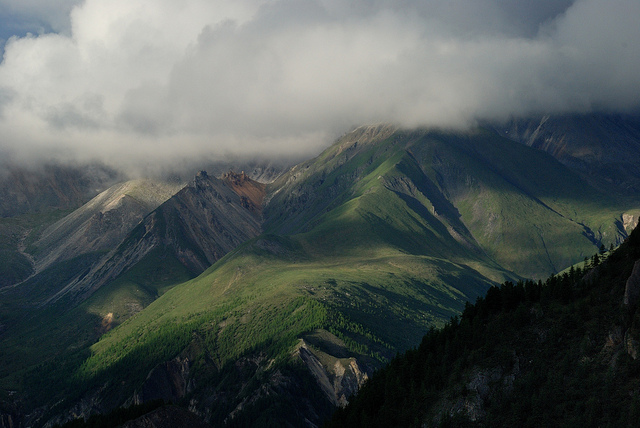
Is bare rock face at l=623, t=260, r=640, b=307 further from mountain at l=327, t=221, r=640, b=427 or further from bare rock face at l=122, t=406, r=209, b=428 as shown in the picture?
bare rock face at l=122, t=406, r=209, b=428

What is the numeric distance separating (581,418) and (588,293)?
28.0 meters

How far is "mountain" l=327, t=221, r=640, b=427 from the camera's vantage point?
9256 centimetres

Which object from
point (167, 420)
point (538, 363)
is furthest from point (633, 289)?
point (167, 420)

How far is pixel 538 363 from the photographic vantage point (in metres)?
106

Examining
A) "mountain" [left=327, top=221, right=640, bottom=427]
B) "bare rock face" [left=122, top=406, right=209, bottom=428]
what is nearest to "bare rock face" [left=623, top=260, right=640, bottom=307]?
"mountain" [left=327, top=221, right=640, bottom=427]

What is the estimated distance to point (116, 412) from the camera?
155m

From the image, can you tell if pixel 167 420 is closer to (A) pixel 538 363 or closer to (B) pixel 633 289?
(A) pixel 538 363

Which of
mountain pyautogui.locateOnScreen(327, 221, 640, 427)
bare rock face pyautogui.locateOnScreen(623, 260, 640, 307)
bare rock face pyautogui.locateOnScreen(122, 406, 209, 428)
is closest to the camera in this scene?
mountain pyautogui.locateOnScreen(327, 221, 640, 427)

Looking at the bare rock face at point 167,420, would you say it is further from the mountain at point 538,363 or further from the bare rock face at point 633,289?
the bare rock face at point 633,289

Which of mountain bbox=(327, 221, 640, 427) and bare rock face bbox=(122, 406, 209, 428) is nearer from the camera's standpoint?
mountain bbox=(327, 221, 640, 427)

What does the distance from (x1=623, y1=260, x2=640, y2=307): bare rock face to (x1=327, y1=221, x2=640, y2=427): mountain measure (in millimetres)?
136

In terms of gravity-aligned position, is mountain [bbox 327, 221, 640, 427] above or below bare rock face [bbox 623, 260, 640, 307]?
below

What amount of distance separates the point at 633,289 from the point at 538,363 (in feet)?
61.0

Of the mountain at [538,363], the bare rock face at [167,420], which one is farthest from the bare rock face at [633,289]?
the bare rock face at [167,420]
